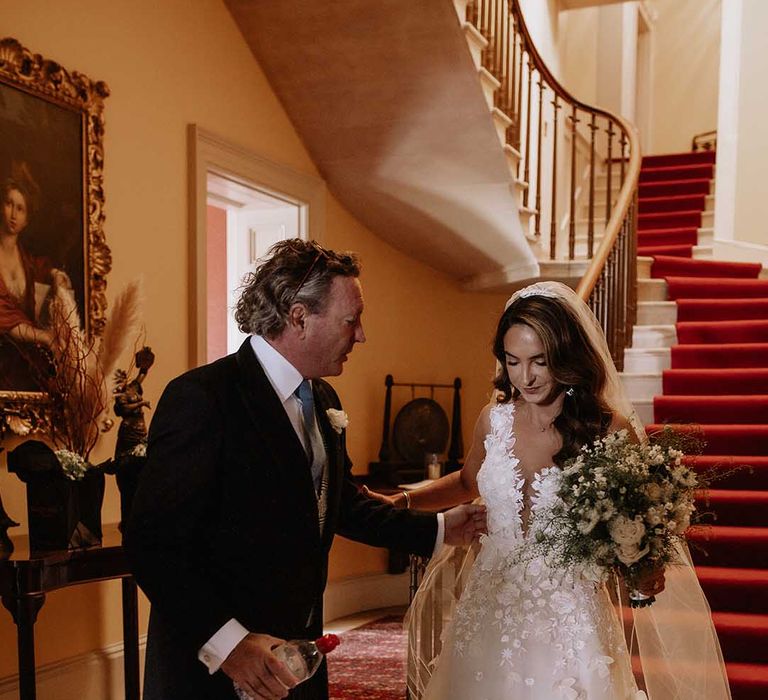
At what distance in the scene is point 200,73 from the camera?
16.7 feet

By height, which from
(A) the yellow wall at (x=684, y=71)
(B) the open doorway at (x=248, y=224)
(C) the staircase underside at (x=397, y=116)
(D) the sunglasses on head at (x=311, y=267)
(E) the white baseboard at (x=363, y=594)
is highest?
(A) the yellow wall at (x=684, y=71)

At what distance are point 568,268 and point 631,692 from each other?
4449mm

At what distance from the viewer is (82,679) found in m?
4.18

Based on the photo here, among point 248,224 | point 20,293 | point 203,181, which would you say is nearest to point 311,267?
point 20,293

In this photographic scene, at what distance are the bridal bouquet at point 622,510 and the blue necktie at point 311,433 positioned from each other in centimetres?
58

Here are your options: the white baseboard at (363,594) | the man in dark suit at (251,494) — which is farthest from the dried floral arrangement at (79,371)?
the white baseboard at (363,594)

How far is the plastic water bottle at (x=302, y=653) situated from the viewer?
6.10 ft

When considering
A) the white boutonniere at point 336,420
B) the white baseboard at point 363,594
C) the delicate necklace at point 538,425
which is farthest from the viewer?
the white baseboard at point 363,594

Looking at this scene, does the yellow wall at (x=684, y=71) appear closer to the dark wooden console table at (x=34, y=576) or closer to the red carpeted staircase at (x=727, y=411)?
the red carpeted staircase at (x=727, y=411)

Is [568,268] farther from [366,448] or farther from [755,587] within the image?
[755,587]

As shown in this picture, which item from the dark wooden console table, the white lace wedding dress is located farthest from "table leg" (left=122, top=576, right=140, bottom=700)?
the white lace wedding dress

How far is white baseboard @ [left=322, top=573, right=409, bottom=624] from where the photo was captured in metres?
6.45

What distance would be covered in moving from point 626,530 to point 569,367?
1.93 feet

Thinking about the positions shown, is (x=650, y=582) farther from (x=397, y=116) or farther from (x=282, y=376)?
(x=397, y=116)
